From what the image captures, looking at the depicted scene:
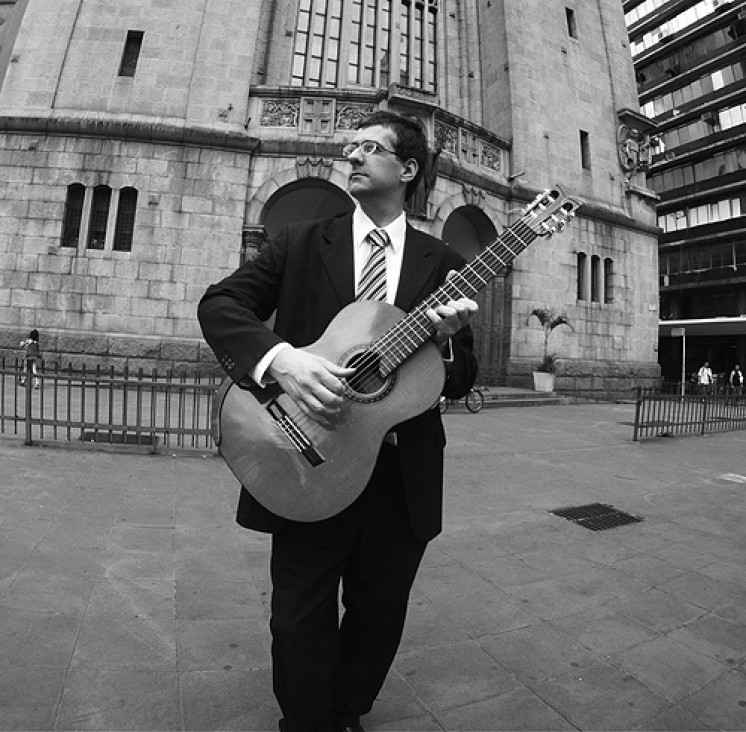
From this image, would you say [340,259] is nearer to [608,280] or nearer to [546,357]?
[546,357]

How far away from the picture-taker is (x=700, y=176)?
39156 millimetres

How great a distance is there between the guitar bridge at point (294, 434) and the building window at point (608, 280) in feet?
69.3

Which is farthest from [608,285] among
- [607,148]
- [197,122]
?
[197,122]

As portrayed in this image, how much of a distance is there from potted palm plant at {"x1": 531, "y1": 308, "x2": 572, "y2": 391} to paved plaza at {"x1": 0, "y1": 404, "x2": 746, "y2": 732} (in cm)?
1112

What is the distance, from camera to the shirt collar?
5.86 ft

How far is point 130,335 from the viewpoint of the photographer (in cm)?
1345

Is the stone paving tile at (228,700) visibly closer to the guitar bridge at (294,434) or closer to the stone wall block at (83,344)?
the guitar bridge at (294,434)

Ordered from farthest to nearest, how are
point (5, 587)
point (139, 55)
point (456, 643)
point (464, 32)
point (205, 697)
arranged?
point (464, 32) → point (139, 55) → point (5, 587) → point (456, 643) → point (205, 697)

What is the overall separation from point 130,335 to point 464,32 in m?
17.5

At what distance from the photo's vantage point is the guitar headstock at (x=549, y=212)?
1.74 m

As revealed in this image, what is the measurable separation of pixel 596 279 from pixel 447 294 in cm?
2050

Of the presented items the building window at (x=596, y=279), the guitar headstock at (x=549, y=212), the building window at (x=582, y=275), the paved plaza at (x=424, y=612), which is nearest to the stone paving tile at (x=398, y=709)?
the paved plaza at (x=424, y=612)

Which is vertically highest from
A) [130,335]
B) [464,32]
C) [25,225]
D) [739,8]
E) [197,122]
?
[739,8]

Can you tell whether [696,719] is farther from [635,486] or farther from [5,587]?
[635,486]
